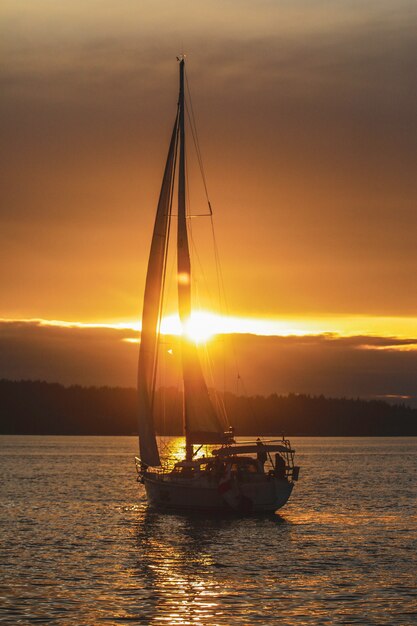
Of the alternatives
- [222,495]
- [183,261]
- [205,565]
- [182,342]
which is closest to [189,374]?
[182,342]

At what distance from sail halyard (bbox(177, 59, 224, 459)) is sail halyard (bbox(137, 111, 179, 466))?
1.46 meters

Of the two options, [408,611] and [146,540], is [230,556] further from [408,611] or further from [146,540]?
[408,611]

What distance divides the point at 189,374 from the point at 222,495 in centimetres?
732

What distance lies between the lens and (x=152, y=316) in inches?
2277

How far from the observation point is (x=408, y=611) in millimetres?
31203

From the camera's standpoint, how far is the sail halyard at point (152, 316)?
188 feet

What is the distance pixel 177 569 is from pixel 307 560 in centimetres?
613

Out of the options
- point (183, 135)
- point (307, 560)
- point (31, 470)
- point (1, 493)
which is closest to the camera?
point (307, 560)

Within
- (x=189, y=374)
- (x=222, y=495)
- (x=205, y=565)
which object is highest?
(x=189, y=374)

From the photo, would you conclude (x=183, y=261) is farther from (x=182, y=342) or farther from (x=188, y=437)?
(x=188, y=437)

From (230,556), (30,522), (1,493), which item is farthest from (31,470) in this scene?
(230,556)

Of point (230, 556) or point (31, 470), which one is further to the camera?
point (31, 470)

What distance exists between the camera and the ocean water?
30.7 metres

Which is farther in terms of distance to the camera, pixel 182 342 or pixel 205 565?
pixel 182 342
